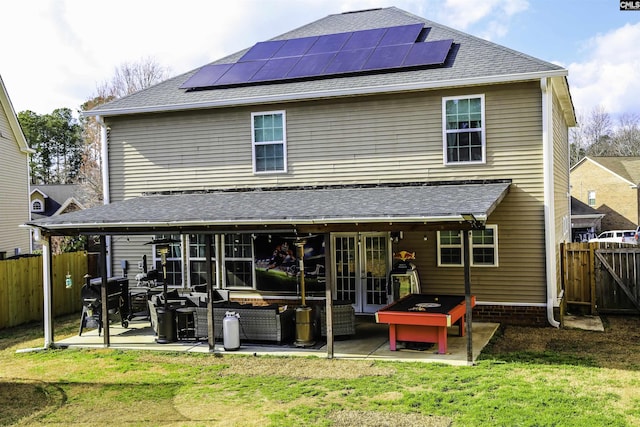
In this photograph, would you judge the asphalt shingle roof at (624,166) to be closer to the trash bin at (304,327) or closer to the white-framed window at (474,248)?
the white-framed window at (474,248)

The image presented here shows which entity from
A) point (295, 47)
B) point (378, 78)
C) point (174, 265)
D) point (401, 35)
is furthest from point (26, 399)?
point (401, 35)

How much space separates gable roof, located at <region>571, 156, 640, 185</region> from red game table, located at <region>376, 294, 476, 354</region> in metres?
33.1

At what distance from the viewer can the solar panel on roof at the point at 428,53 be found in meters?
12.9

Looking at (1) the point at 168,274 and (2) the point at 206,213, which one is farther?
(1) the point at 168,274

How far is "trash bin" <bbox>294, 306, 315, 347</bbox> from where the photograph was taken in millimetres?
10633

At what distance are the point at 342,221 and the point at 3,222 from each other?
56.8 feet

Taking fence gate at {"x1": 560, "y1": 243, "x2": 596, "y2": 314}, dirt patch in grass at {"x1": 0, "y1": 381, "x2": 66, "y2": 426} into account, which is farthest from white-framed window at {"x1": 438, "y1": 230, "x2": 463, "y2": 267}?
dirt patch in grass at {"x1": 0, "y1": 381, "x2": 66, "y2": 426}

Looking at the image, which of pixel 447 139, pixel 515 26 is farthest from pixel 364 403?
pixel 515 26

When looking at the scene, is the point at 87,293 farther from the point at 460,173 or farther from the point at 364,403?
the point at 460,173

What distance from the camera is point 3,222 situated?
21.6 meters

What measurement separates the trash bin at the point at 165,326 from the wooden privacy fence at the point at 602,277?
368 inches

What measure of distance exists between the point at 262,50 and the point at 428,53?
A: 508cm

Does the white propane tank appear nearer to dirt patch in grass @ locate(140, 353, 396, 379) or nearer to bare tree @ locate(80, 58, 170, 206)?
dirt patch in grass @ locate(140, 353, 396, 379)

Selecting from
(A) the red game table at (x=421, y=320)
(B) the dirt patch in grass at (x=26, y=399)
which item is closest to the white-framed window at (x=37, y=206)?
(B) the dirt patch in grass at (x=26, y=399)
